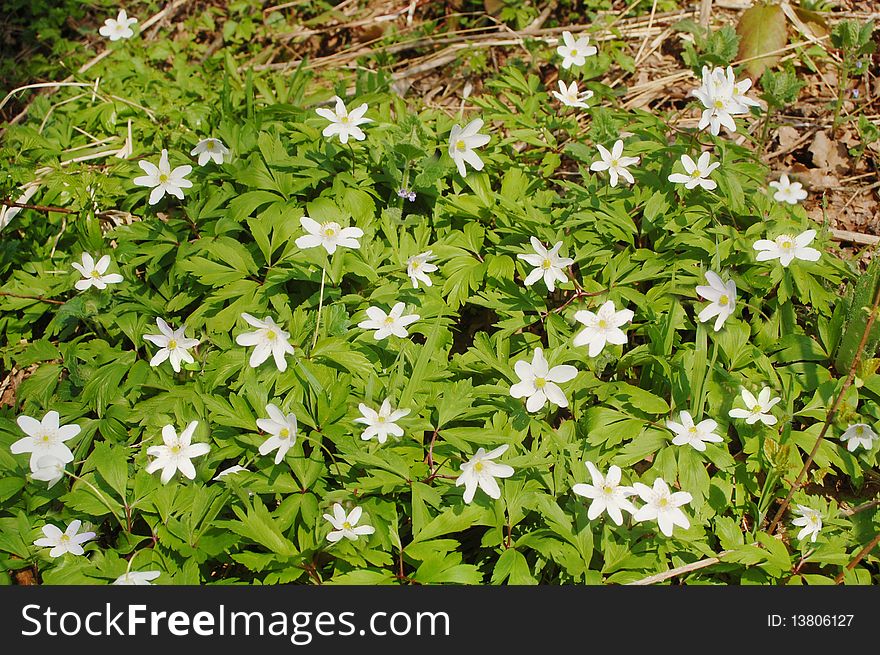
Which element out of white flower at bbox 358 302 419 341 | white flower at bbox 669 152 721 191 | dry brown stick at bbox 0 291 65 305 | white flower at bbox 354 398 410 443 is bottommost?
white flower at bbox 354 398 410 443

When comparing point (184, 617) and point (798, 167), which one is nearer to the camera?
point (184, 617)

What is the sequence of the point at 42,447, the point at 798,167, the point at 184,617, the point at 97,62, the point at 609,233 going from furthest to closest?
the point at 97,62, the point at 798,167, the point at 609,233, the point at 42,447, the point at 184,617

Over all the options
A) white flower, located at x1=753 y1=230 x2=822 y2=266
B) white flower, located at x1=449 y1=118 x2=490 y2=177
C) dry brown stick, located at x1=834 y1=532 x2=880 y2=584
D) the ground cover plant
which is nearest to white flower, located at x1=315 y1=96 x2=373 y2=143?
the ground cover plant

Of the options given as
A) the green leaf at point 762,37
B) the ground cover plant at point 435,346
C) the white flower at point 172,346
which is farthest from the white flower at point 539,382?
the green leaf at point 762,37

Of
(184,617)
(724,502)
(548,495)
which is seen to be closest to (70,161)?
(184,617)

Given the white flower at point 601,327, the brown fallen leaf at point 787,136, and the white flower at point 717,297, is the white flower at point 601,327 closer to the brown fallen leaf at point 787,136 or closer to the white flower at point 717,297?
the white flower at point 717,297

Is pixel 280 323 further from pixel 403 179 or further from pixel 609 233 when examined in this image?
pixel 609 233

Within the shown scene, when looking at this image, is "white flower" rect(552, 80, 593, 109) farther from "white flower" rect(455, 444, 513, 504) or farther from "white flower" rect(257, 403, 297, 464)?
"white flower" rect(257, 403, 297, 464)
